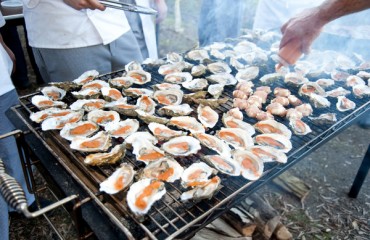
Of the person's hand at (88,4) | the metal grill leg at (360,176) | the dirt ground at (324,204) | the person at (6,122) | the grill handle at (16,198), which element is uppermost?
the person's hand at (88,4)

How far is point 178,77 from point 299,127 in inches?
39.2

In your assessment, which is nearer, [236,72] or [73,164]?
[73,164]

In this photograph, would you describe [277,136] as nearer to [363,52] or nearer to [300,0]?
[363,52]

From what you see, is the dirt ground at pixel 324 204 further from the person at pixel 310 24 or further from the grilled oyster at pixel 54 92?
the grilled oyster at pixel 54 92

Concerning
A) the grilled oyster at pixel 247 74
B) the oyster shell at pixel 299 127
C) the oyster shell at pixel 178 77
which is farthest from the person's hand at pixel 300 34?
the oyster shell at pixel 178 77

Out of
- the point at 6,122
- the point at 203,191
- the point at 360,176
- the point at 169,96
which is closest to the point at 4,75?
the point at 6,122

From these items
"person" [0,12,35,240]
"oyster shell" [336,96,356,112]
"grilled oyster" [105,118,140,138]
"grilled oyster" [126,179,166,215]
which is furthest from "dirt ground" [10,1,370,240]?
"grilled oyster" [126,179,166,215]

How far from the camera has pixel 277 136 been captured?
177cm

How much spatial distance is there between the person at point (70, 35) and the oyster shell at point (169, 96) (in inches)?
33.0

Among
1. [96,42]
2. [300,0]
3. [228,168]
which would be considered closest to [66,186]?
[228,168]

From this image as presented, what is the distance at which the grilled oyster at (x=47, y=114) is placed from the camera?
1.78 metres

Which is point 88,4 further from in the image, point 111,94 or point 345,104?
point 345,104

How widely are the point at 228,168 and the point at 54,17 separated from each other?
75.2 inches

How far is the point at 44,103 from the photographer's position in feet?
6.40
